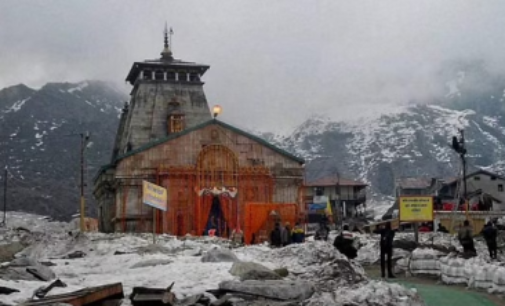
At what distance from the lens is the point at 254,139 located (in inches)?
1821

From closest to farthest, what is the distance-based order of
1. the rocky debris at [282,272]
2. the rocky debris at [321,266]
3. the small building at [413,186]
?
the rocky debris at [321,266]
the rocky debris at [282,272]
the small building at [413,186]

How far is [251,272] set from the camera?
16.4 m

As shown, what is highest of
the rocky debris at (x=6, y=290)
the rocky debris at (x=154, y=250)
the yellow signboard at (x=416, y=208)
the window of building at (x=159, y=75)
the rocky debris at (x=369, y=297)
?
the window of building at (x=159, y=75)

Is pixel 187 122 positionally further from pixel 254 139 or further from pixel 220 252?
pixel 220 252

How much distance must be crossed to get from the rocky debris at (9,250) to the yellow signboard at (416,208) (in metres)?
15.8

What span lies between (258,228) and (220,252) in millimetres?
17949

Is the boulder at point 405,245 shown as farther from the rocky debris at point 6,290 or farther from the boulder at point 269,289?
the rocky debris at point 6,290

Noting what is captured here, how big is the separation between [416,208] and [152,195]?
12.2 metres

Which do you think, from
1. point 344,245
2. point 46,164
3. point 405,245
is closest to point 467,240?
point 344,245

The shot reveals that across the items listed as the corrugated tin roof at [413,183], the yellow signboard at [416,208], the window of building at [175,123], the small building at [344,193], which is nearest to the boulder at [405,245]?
the yellow signboard at [416,208]

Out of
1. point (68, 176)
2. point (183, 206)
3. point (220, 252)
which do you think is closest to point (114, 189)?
point (183, 206)

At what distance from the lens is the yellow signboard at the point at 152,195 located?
26028 millimetres

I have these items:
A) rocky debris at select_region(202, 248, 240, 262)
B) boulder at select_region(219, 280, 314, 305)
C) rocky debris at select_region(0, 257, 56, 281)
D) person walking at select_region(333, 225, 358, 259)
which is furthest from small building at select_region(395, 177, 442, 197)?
rocky debris at select_region(0, 257, 56, 281)

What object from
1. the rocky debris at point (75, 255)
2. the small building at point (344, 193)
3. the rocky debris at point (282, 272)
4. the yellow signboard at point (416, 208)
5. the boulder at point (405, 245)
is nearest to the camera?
the rocky debris at point (282, 272)
